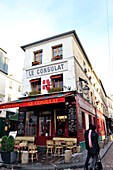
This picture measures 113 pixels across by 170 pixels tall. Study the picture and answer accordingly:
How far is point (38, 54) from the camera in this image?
13.0 metres

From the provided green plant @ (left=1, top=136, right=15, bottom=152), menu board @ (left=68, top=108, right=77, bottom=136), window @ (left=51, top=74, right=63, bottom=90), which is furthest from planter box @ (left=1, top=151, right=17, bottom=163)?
window @ (left=51, top=74, right=63, bottom=90)

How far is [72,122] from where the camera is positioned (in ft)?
30.2

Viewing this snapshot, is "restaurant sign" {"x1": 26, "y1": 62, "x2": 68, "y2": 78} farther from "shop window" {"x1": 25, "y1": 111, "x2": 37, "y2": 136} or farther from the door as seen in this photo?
the door

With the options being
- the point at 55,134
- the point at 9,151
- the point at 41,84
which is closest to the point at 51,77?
A: the point at 41,84

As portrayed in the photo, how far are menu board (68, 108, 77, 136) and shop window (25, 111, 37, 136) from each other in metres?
2.99

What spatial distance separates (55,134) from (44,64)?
5910mm

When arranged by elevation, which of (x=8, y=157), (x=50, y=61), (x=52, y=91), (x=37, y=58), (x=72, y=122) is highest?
(x=37, y=58)

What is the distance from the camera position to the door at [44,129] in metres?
9.93

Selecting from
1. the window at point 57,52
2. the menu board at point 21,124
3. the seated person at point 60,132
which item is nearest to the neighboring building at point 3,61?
the window at point 57,52

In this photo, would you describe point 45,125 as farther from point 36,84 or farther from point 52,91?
point 36,84

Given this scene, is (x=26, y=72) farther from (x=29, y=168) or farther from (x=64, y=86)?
(x=29, y=168)

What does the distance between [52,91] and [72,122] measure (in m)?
2.86

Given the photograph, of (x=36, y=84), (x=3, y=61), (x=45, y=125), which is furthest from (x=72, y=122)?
(x=3, y=61)

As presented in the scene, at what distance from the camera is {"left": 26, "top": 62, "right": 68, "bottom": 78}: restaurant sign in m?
11.1
